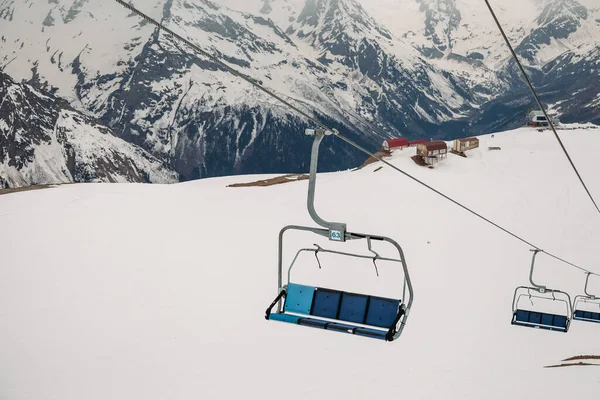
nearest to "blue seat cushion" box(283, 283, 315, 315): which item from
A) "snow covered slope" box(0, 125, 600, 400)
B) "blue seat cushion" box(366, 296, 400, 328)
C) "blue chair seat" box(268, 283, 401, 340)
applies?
"blue chair seat" box(268, 283, 401, 340)

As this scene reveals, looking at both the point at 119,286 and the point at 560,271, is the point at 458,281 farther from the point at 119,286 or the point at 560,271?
the point at 119,286

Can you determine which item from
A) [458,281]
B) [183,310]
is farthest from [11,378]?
[458,281]

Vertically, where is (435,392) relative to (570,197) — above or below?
below

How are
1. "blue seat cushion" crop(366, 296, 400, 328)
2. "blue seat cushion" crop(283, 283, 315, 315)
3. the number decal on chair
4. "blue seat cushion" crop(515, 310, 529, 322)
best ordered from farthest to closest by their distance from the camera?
"blue seat cushion" crop(515, 310, 529, 322)
"blue seat cushion" crop(283, 283, 315, 315)
"blue seat cushion" crop(366, 296, 400, 328)
the number decal on chair

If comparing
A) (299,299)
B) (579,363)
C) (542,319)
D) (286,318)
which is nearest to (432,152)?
(542,319)

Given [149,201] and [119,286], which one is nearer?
[119,286]

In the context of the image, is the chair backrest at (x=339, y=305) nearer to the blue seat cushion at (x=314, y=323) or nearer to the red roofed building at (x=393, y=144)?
the blue seat cushion at (x=314, y=323)

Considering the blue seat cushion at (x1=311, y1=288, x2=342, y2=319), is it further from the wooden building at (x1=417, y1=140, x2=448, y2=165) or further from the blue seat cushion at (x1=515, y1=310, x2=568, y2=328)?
the wooden building at (x1=417, y1=140, x2=448, y2=165)
